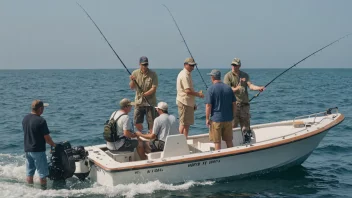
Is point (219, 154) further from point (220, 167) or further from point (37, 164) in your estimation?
point (37, 164)

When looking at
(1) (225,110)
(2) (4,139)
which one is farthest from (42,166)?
(2) (4,139)

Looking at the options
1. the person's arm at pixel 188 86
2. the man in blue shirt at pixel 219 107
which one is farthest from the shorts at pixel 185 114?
the man in blue shirt at pixel 219 107

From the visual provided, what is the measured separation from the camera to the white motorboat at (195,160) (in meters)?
8.21

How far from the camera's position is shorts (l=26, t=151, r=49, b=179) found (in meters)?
8.16

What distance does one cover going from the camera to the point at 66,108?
2398 centimetres

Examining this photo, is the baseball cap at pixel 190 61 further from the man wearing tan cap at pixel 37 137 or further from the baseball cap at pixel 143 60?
the man wearing tan cap at pixel 37 137

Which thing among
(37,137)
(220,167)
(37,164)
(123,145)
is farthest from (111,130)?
(220,167)

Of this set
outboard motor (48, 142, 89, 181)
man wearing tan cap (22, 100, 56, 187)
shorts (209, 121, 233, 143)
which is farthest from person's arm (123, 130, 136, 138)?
shorts (209, 121, 233, 143)

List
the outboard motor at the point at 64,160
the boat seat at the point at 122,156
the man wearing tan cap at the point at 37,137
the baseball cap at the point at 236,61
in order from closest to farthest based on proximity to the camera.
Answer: the man wearing tan cap at the point at 37,137, the outboard motor at the point at 64,160, the boat seat at the point at 122,156, the baseball cap at the point at 236,61

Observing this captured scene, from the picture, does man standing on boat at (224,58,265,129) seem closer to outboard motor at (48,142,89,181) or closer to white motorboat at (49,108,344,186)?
white motorboat at (49,108,344,186)

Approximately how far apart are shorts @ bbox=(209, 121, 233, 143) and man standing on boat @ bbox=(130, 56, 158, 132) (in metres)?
1.42

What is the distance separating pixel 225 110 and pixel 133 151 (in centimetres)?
183

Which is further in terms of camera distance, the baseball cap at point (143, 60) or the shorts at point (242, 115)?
the shorts at point (242, 115)

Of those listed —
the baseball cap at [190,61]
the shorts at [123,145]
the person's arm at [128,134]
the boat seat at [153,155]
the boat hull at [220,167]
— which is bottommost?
the boat hull at [220,167]
